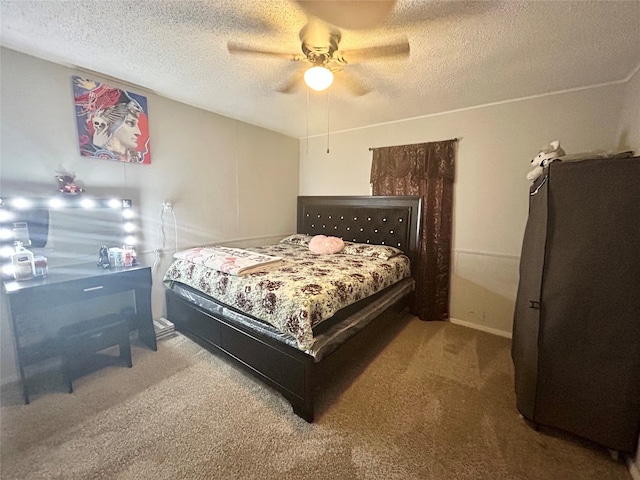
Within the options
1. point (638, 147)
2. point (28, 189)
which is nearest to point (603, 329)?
point (638, 147)

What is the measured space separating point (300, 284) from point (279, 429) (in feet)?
3.07

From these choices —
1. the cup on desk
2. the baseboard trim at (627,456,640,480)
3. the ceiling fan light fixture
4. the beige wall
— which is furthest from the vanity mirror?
the beige wall

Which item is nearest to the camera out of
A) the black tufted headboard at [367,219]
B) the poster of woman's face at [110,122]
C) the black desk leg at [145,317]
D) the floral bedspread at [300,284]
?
the floral bedspread at [300,284]

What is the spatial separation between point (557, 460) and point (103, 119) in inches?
165

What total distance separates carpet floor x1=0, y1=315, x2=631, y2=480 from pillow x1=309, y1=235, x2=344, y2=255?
1.26m

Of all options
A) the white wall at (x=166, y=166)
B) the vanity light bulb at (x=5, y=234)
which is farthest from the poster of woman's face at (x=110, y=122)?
the vanity light bulb at (x=5, y=234)

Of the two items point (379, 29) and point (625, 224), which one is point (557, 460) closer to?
point (625, 224)

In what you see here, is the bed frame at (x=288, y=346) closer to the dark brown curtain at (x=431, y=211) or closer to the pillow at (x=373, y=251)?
the dark brown curtain at (x=431, y=211)

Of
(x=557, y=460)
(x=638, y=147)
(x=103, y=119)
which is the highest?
(x=103, y=119)

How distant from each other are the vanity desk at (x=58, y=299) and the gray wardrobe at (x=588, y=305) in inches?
120

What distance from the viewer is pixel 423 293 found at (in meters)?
3.36

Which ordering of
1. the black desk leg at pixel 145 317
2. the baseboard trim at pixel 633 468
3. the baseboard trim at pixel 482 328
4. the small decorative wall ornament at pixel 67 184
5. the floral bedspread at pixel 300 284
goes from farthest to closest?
the baseboard trim at pixel 482 328
the black desk leg at pixel 145 317
the small decorative wall ornament at pixel 67 184
the floral bedspread at pixel 300 284
the baseboard trim at pixel 633 468

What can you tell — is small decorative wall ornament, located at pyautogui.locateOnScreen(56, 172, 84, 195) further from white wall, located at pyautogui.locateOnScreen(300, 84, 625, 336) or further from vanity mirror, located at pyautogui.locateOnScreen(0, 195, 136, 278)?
white wall, located at pyautogui.locateOnScreen(300, 84, 625, 336)

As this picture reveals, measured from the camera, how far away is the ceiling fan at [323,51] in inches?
66.6
